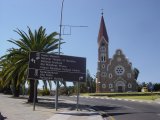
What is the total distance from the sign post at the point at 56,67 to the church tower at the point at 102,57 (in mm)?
77375

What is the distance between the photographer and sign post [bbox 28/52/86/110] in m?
24.3

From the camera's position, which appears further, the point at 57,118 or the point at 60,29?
the point at 60,29

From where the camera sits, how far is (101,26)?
11275 cm

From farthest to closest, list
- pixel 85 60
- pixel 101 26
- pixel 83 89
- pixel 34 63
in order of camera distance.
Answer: pixel 83 89 < pixel 101 26 < pixel 85 60 < pixel 34 63

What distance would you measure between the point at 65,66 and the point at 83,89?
9941 cm

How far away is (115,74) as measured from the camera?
105 m

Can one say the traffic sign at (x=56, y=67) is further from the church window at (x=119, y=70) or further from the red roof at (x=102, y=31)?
the red roof at (x=102, y=31)

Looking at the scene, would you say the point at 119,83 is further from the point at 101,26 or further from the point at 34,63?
the point at 34,63

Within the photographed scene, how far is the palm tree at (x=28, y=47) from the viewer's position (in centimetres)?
3184

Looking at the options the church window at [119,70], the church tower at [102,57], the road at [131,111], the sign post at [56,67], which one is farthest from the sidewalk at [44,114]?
the church window at [119,70]

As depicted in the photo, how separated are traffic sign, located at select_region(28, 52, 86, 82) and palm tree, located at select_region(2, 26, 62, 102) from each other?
711 centimetres

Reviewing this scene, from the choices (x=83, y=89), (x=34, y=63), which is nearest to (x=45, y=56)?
(x=34, y=63)

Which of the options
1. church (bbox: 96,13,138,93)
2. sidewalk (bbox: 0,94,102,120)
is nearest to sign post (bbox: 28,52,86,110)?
sidewalk (bbox: 0,94,102,120)

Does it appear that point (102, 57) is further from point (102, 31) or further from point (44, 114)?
point (44, 114)
